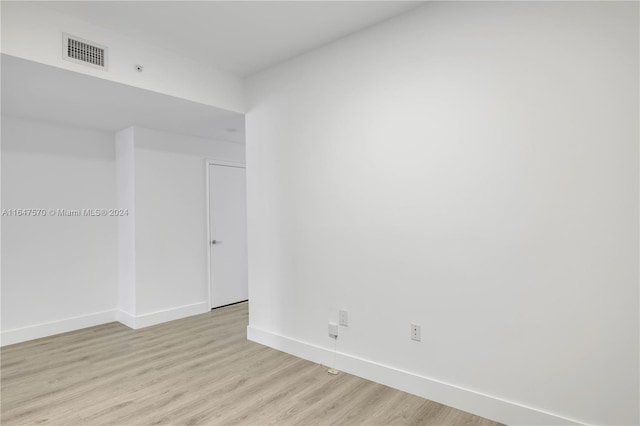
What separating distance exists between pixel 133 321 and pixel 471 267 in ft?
12.2

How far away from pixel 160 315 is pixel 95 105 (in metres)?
2.44

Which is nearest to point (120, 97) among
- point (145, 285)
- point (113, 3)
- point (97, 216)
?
point (113, 3)

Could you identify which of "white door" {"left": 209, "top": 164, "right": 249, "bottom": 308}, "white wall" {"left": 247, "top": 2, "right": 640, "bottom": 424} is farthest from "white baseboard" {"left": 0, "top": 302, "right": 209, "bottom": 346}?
"white wall" {"left": 247, "top": 2, "right": 640, "bottom": 424}

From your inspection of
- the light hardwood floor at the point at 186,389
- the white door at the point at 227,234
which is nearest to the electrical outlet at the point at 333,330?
the light hardwood floor at the point at 186,389

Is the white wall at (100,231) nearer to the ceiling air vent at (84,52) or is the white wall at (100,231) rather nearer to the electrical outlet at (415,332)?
the ceiling air vent at (84,52)

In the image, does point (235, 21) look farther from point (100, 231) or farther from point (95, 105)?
point (100, 231)

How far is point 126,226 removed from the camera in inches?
171

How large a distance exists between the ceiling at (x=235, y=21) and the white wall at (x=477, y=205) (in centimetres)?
17

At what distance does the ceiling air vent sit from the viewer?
2553 mm

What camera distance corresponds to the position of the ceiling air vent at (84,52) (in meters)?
2.55

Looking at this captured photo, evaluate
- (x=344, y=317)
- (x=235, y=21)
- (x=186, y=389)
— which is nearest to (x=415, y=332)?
(x=344, y=317)

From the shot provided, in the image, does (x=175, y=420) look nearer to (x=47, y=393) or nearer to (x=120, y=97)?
(x=47, y=393)

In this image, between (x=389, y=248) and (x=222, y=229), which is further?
→ (x=222, y=229)

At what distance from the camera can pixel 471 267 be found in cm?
232
